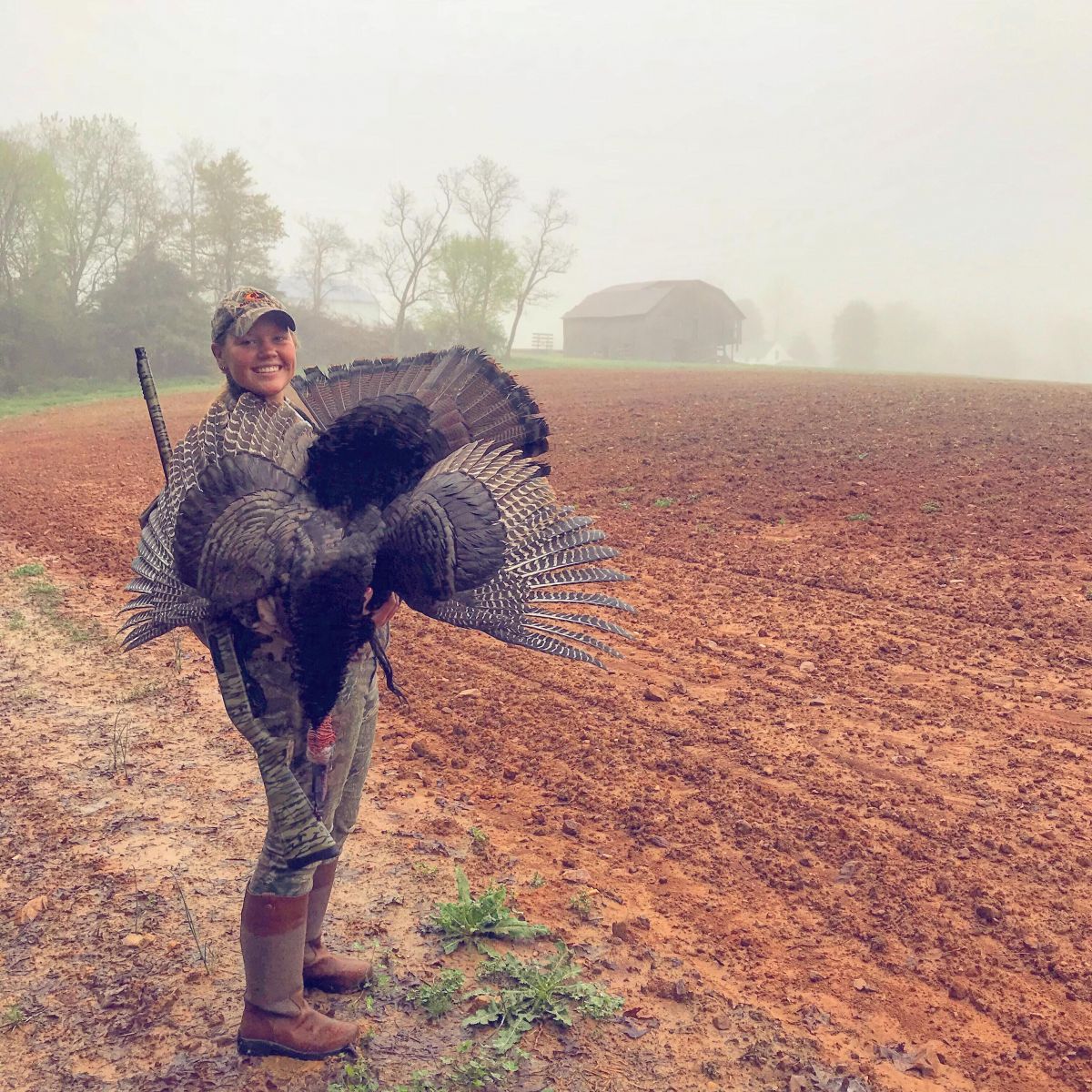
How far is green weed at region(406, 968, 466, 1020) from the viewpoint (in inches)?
130

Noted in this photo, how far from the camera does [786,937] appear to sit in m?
3.79

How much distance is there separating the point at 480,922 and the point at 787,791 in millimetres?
2042

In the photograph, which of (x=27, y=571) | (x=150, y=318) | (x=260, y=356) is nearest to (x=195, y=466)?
(x=260, y=356)

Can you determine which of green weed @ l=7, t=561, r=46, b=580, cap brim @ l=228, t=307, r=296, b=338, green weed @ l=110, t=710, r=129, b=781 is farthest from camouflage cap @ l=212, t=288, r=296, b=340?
green weed @ l=7, t=561, r=46, b=580

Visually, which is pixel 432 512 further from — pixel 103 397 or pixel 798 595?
pixel 103 397

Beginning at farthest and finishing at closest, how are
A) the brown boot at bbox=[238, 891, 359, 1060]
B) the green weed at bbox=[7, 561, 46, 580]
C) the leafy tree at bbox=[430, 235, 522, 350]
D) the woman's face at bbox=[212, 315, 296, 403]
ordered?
the leafy tree at bbox=[430, 235, 522, 350], the green weed at bbox=[7, 561, 46, 580], the brown boot at bbox=[238, 891, 359, 1060], the woman's face at bbox=[212, 315, 296, 403]

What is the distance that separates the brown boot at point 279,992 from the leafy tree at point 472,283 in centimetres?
Result: 5039

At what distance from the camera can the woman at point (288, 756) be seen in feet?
8.64

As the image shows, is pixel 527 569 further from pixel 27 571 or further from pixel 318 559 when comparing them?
pixel 27 571

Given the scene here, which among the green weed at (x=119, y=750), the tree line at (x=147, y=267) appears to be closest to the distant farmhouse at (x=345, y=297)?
the tree line at (x=147, y=267)

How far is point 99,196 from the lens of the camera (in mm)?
40812

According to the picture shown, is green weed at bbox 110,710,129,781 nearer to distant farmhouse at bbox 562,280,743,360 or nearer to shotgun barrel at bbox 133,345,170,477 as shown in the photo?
shotgun barrel at bbox 133,345,170,477

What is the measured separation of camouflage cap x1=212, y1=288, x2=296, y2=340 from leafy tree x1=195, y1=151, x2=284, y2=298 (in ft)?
136

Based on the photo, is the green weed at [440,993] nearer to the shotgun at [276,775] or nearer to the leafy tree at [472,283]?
the shotgun at [276,775]
